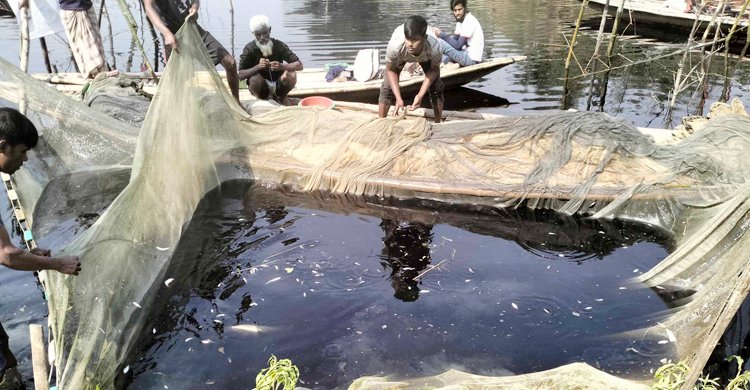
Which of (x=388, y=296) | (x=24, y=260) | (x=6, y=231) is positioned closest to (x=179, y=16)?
(x=388, y=296)

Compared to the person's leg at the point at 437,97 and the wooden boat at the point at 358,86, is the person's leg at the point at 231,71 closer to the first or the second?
the wooden boat at the point at 358,86

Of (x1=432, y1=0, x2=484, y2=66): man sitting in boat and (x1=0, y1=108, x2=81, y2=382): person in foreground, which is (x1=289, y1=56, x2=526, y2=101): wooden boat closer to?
(x1=432, y1=0, x2=484, y2=66): man sitting in boat

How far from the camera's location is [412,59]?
6516 mm

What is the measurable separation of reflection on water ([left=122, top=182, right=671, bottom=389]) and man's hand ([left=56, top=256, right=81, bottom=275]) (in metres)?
1.07

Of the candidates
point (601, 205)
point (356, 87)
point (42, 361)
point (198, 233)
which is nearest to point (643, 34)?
point (356, 87)

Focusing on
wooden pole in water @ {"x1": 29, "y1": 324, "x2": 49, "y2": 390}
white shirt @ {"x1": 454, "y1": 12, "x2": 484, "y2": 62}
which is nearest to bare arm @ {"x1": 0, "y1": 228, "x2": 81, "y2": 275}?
wooden pole in water @ {"x1": 29, "y1": 324, "x2": 49, "y2": 390}

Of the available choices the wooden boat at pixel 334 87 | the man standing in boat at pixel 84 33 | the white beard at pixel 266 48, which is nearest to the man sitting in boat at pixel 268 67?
the white beard at pixel 266 48

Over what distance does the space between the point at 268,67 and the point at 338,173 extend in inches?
94.5

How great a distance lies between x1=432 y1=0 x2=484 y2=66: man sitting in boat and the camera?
9453mm

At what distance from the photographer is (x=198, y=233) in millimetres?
5258

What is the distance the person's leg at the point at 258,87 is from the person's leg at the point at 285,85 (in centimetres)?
16

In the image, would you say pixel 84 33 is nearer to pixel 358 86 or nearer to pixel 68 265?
pixel 358 86

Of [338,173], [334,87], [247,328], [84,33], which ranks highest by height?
[84,33]

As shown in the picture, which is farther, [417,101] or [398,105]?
[417,101]
